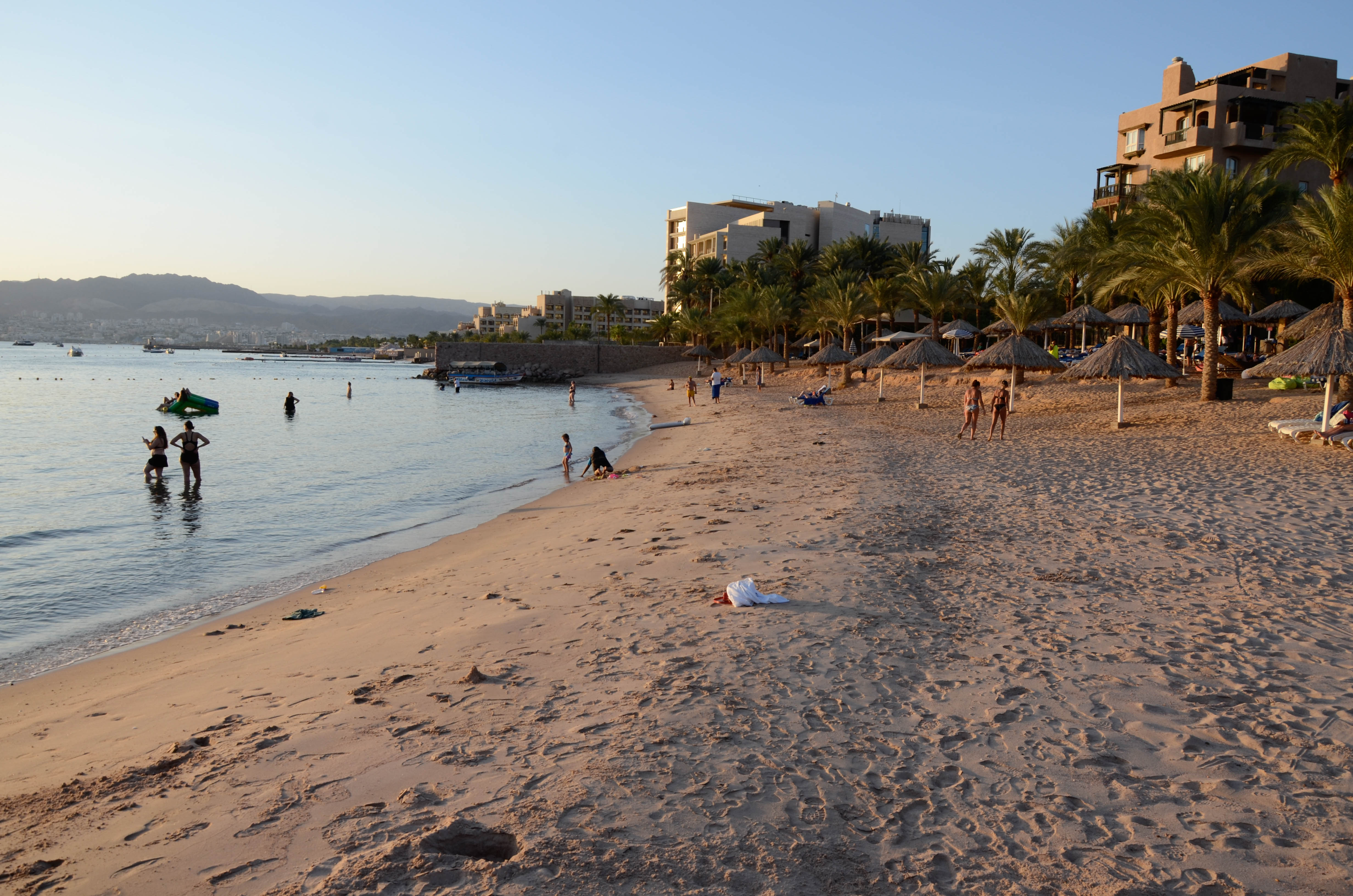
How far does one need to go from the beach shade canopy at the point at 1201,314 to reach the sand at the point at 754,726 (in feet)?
69.5

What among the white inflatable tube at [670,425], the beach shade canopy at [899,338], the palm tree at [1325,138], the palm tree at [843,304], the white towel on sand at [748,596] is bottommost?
the white inflatable tube at [670,425]

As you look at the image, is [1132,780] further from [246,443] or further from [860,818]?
[246,443]

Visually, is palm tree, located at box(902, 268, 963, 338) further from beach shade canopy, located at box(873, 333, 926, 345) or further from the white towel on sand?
the white towel on sand

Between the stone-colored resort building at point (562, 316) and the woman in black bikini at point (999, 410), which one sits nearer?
the woman in black bikini at point (999, 410)

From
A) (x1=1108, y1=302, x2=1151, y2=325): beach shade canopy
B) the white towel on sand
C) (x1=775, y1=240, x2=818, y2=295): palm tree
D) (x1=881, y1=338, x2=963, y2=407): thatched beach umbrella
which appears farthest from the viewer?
(x1=775, y1=240, x2=818, y2=295): palm tree

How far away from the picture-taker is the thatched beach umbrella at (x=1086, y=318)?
99.9 ft

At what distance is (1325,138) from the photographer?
2741 cm

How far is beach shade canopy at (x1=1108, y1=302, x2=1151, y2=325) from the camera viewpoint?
98.5ft

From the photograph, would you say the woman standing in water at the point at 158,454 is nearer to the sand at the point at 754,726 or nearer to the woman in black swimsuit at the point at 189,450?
the woman in black swimsuit at the point at 189,450

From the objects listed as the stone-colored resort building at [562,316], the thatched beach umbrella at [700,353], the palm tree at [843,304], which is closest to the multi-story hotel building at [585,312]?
the stone-colored resort building at [562,316]

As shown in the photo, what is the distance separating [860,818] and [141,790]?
3.81m

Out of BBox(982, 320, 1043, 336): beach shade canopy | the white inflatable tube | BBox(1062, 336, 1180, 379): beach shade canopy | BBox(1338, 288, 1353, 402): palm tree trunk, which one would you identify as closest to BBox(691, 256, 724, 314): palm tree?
BBox(982, 320, 1043, 336): beach shade canopy

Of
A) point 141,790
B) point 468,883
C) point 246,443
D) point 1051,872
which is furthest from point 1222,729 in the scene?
point 246,443

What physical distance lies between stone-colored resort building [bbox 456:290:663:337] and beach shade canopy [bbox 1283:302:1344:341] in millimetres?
123829
